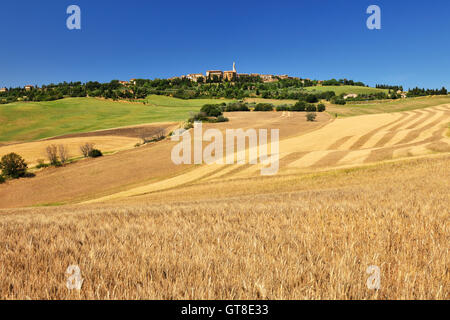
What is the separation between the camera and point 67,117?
108000 millimetres

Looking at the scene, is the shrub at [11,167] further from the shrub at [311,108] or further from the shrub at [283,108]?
the shrub at [311,108]

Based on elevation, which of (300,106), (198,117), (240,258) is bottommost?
(240,258)

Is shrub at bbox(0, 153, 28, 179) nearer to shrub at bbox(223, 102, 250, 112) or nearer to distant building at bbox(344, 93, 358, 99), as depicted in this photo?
shrub at bbox(223, 102, 250, 112)

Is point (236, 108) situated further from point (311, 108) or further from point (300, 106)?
point (311, 108)

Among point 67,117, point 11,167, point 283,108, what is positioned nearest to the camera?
point 11,167

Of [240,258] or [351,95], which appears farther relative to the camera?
[351,95]

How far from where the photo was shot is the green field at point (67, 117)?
8844 cm

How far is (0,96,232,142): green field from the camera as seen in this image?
290 feet

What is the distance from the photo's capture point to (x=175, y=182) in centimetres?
3600

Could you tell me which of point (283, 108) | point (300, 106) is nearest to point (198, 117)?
point (283, 108)

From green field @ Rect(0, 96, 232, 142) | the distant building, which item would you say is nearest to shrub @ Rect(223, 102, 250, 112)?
green field @ Rect(0, 96, 232, 142)

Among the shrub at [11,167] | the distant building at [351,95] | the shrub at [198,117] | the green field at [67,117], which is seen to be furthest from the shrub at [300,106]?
the shrub at [11,167]

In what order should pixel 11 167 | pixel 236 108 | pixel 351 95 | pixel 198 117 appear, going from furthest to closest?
pixel 351 95 < pixel 236 108 < pixel 198 117 < pixel 11 167

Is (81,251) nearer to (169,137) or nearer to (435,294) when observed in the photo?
(435,294)
